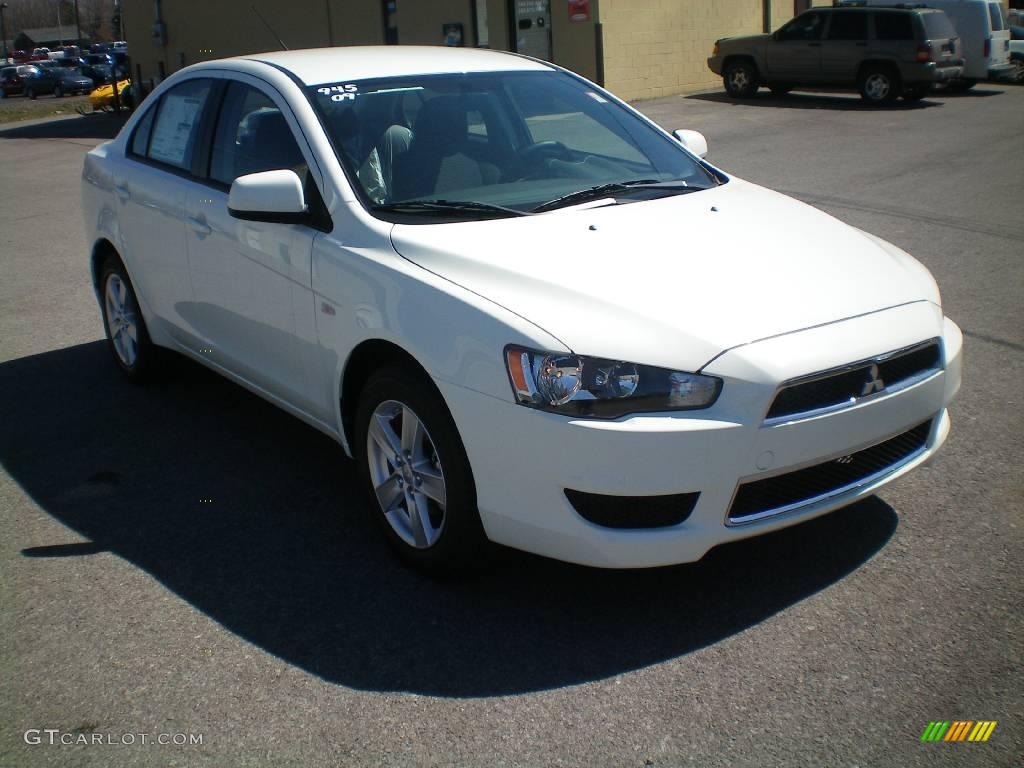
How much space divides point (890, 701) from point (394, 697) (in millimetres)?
1413

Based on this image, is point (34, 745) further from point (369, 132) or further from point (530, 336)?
point (369, 132)

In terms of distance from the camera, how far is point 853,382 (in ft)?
11.5

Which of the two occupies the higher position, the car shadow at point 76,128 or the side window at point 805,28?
the side window at point 805,28

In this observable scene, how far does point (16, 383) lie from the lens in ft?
21.4

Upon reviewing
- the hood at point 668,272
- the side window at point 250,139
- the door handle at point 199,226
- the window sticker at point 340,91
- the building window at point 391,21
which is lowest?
the hood at point 668,272

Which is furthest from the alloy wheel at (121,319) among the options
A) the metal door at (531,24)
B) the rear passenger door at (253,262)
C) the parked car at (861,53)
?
the parked car at (861,53)

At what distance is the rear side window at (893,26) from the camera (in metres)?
21.0

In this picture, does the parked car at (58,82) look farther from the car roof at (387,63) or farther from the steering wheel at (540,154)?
the steering wheel at (540,154)

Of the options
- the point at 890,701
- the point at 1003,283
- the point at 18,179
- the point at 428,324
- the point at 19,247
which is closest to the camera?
the point at 890,701

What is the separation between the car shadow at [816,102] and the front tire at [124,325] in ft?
57.0

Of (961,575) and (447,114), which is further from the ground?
(447,114)

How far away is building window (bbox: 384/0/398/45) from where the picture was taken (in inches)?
1001

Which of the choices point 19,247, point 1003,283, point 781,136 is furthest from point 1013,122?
point 19,247

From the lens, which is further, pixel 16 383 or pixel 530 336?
pixel 16 383
